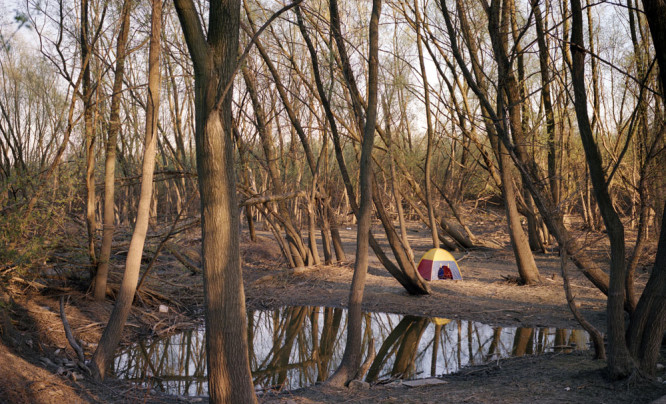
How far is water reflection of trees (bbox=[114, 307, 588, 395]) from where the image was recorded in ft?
18.9

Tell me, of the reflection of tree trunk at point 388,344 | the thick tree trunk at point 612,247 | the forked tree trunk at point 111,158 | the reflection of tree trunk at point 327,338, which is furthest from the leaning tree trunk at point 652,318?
the forked tree trunk at point 111,158

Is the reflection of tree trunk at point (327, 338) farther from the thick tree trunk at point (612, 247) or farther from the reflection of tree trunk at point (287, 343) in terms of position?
the thick tree trunk at point (612, 247)

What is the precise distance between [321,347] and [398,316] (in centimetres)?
169

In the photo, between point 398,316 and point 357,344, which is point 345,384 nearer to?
point 357,344

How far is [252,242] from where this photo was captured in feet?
45.8

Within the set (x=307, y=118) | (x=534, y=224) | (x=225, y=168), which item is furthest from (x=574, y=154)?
(x=225, y=168)

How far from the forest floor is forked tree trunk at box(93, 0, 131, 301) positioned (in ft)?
1.28

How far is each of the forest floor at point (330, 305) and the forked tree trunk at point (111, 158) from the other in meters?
0.39

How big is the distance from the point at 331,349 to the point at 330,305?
222 cm

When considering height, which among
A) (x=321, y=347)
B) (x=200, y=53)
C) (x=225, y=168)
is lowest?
(x=321, y=347)

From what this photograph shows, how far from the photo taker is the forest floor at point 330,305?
171 inches

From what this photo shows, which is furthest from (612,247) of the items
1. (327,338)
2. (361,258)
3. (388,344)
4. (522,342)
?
(327,338)

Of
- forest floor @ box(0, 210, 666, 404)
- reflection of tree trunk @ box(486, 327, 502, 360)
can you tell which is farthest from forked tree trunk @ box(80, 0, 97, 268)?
reflection of tree trunk @ box(486, 327, 502, 360)

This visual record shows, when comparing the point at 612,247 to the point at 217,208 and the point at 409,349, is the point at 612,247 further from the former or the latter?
the point at 217,208
